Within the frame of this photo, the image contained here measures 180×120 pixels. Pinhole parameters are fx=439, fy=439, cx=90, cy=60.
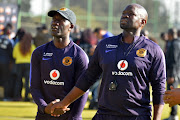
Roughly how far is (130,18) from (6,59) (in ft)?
33.6

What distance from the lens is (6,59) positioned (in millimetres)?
14367

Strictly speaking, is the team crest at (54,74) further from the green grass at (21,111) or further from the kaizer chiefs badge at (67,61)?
the green grass at (21,111)

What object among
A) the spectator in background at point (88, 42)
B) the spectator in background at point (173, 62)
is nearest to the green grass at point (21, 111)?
the spectator in background at point (173, 62)

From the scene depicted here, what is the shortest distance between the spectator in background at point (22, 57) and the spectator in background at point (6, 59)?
31 centimetres

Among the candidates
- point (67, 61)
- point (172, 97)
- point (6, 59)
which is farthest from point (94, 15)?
point (172, 97)

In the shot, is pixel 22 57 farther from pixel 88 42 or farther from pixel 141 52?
pixel 141 52

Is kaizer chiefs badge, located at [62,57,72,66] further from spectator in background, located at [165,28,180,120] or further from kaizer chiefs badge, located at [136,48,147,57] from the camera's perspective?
spectator in background, located at [165,28,180,120]

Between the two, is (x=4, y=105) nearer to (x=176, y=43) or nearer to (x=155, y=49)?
(x=176, y=43)

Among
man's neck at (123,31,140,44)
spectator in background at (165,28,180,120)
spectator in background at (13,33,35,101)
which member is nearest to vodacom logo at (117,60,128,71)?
man's neck at (123,31,140,44)

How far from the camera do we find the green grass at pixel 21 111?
11.1m

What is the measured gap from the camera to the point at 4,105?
1340 centimetres

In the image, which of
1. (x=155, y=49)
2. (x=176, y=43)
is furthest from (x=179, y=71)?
(x=155, y=49)

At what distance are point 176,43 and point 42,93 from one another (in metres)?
5.75

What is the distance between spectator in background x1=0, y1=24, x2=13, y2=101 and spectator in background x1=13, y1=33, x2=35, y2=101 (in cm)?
31
